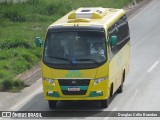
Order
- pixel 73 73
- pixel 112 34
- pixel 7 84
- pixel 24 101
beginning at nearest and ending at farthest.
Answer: pixel 73 73 < pixel 112 34 < pixel 24 101 < pixel 7 84

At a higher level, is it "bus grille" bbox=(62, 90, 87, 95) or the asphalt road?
"bus grille" bbox=(62, 90, 87, 95)

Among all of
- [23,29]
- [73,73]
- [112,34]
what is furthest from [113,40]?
[23,29]

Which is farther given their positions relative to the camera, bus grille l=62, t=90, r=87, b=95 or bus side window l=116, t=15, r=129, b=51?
bus side window l=116, t=15, r=129, b=51

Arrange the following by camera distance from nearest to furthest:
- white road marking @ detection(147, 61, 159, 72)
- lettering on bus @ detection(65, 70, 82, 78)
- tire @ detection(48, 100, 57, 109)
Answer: lettering on bus @ detection(65, 70, 82, 78) < tire @ detection(48, 100, 57, 109) < white road marking @ detection(147, 61, 159, 72)

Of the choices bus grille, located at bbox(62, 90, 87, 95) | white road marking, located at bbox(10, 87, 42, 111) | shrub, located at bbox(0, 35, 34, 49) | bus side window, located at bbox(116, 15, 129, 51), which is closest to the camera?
bus grille, located at bbox(62, 90, 87, 95)

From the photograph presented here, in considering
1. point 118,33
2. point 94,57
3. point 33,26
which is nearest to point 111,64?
point 94,57

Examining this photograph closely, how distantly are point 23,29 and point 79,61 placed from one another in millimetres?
16333

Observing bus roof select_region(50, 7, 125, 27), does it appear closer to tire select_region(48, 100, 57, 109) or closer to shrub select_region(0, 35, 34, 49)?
tire select_region(48, 100, 57, 109)

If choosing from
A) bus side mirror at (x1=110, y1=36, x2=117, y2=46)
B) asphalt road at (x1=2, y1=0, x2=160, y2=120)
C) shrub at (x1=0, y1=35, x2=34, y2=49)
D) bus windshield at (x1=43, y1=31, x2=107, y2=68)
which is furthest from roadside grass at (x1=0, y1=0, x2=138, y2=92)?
bus side mirror at (x1=110, y1=36, x2=117, y2=46)

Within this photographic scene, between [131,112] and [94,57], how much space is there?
209cm

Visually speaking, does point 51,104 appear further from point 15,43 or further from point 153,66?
point 15,43

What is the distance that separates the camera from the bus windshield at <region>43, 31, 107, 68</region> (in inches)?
852

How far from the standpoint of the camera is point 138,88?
2569 cm

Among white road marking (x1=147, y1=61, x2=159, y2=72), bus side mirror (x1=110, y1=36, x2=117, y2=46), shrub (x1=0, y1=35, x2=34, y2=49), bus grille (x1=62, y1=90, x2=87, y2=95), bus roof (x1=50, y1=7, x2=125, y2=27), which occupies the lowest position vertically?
white road marking (x1=147, y1=61, x2=159, y2=72)
